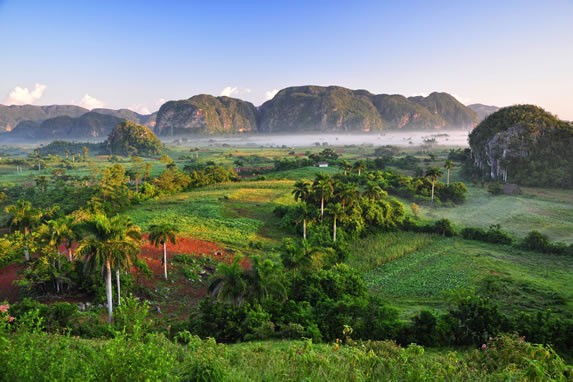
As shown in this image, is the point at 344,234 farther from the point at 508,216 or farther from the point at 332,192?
the point at 508,216

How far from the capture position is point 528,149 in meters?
80.5

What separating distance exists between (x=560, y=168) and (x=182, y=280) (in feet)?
261

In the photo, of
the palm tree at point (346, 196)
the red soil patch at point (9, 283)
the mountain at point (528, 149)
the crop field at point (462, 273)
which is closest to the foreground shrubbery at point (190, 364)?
the crop field at point (462, 273)

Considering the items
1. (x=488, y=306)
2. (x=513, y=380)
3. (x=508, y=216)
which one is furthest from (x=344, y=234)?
(x=513, y=380)

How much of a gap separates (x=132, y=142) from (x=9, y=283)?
499ft

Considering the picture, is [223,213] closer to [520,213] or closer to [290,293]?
[290,293]

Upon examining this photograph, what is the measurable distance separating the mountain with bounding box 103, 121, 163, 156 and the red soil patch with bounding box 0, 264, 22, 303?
14045cm

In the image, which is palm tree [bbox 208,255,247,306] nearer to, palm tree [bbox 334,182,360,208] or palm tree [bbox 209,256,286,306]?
palm tree [bbox 209,256,286,306]

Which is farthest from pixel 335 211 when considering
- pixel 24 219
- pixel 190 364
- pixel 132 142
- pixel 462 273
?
→ pixel 132 142

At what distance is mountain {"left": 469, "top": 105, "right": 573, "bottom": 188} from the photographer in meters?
74.4

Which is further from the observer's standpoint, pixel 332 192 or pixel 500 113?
pixel 500 113

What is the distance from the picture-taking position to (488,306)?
18766 millimetres

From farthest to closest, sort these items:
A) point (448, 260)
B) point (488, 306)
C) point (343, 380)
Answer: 1. point (448, 260)
2. point (488, 306)
3. point (343, 380)

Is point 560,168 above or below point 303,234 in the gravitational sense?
above
